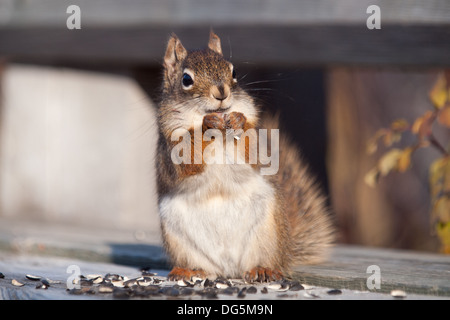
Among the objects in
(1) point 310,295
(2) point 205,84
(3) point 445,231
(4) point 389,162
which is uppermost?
(2) point 205,84

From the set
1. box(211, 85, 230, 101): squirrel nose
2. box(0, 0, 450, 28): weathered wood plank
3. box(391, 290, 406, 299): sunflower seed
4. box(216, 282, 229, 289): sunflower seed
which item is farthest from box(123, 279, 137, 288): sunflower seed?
box(0, 0, 450, 28): weathered wood plank

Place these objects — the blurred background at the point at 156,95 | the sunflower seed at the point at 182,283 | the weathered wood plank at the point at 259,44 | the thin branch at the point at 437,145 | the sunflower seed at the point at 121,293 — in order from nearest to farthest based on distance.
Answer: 1. the sunflower seed at the point at 121,293
2. the sunflower seed at the point at 182,283
3. the thin branch at the point at 437,145
4. the weathered wood plank at the point at 259,44
5. the blurred background at the point at 156,95

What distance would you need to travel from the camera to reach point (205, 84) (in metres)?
2.12

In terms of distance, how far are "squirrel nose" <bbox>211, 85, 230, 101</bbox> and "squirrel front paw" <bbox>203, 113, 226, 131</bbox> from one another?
85 mm

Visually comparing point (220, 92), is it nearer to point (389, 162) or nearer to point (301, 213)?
point (301, 213)

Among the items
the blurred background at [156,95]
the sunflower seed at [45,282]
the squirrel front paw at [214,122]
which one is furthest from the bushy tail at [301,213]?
the sunflower seed at [45,282]

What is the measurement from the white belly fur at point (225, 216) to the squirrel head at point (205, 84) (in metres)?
0.21

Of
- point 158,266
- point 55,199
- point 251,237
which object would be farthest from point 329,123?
point 251,237

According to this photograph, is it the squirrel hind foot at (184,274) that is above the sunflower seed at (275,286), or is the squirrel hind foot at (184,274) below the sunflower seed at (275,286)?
above

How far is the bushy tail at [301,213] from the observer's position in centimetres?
233

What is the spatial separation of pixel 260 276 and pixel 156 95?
0.87 m

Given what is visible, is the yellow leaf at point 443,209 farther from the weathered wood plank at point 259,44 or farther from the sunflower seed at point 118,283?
the sunflower seed at point 118,283

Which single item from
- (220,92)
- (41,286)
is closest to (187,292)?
(41,286)

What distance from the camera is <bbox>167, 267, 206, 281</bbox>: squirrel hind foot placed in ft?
6.60
